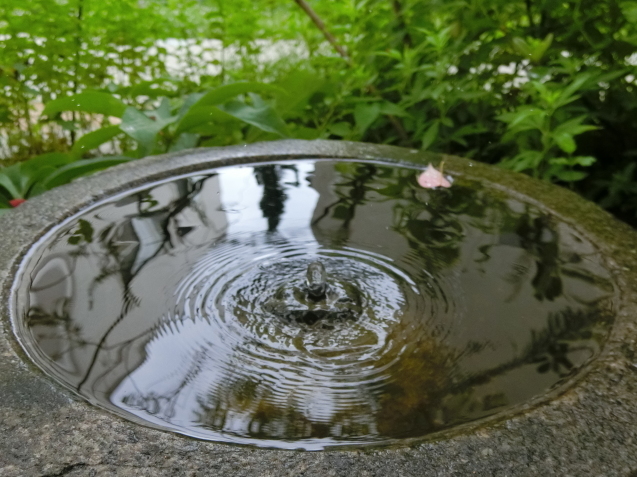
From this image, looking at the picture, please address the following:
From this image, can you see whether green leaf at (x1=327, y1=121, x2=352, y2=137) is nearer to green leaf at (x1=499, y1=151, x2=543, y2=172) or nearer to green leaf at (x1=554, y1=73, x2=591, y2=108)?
green leaf at (x1=499, y1=151, x2=543, y2=172)

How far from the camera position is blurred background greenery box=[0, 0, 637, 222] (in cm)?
220

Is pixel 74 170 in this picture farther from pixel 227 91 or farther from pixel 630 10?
pixel 630 10

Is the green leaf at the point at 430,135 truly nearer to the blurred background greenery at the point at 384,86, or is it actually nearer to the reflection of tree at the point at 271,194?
the blurred background greenery at the point at 384,86

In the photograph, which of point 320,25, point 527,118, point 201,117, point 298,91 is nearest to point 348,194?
point 527,118

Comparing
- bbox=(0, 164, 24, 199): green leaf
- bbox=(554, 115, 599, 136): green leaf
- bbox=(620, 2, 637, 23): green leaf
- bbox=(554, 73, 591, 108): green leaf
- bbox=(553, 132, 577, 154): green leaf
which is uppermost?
bbox=(620, 2, 637, 23): green leaf

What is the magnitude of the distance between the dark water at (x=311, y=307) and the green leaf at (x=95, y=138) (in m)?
0.73

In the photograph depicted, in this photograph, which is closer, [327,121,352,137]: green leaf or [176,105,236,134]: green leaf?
[176,105,236,134]: green leaf

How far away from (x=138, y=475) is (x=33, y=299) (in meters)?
0.64

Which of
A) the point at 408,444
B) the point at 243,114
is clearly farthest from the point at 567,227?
the point at 243,114

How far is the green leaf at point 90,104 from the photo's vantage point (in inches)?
94.3

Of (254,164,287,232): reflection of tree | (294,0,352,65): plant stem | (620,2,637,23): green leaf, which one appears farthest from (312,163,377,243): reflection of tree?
(294,0,352,65): plant stem

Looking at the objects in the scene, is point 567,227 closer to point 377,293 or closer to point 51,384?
point 377,293

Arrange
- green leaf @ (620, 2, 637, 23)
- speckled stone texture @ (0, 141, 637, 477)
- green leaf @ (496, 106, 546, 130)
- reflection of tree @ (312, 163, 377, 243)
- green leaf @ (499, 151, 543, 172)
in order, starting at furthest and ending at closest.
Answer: green leaf @ (499, 151, 543, 172) → green leaf @ (496, 106, 546, 130) → green leaf @ (620, 2, 637, 23) → reflection of tree @ (312, 163, 377, 243) → speckled stone texture @ (0, 141, 637, 477)

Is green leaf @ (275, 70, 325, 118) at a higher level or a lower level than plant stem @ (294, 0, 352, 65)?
lower
